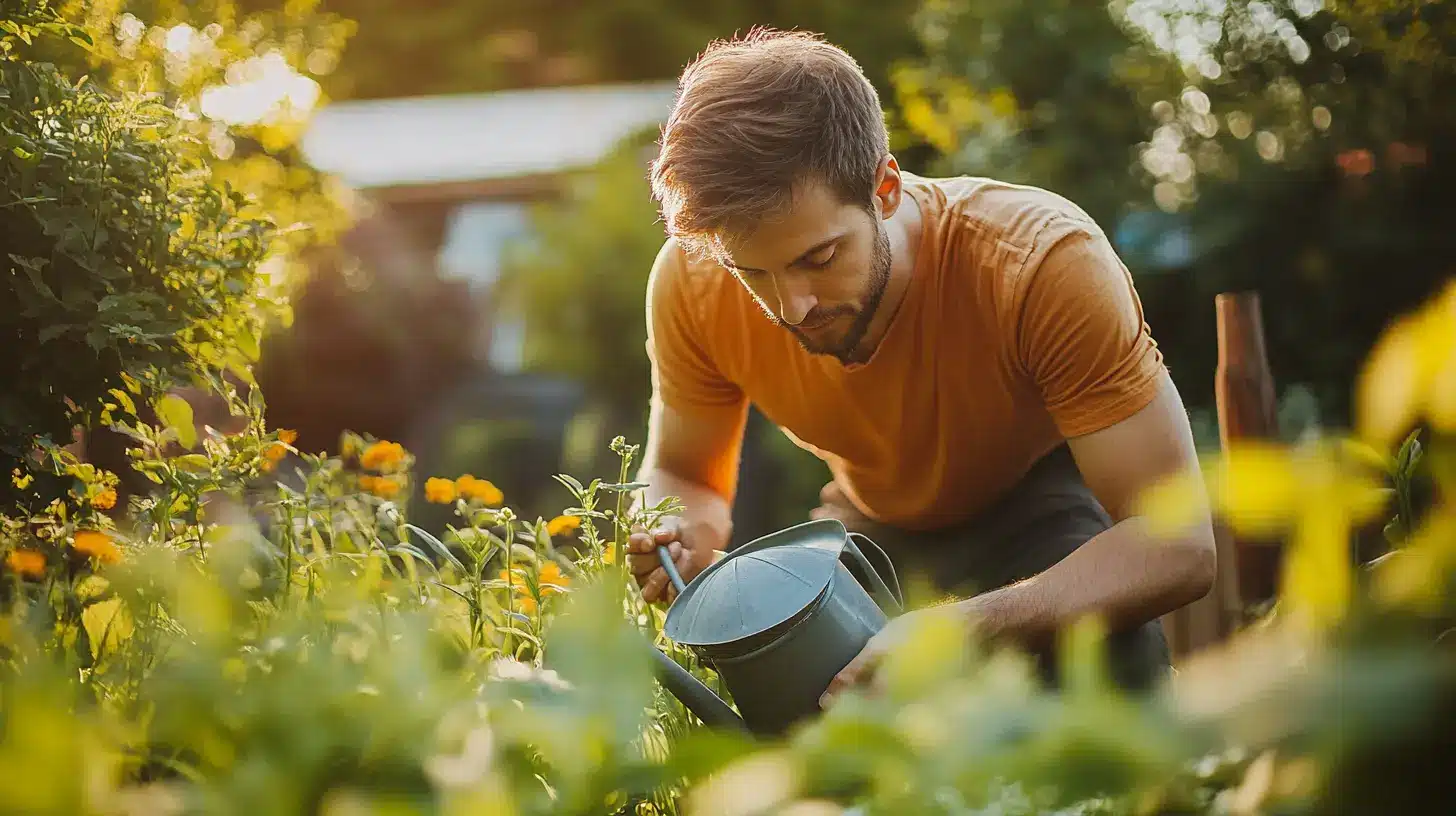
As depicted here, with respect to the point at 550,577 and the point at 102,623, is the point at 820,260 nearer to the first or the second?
the point at 550,577

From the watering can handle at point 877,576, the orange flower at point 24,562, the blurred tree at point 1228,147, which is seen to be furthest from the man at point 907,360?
the blurred tree at point 1228,147

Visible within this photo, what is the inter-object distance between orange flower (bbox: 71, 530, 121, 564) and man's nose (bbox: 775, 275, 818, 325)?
0.97 metres

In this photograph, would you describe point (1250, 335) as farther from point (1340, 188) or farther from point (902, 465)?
point (1340, 188)

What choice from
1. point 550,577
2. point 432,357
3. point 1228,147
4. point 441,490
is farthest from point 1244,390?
point 432,357

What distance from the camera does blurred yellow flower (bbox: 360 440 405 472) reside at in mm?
2168

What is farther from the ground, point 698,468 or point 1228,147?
point 1228,147

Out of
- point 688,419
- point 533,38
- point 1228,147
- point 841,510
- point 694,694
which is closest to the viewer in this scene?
point 694,694

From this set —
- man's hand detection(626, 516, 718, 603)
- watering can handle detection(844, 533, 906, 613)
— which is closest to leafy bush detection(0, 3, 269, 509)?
man's hand detection(626, 516, 718, 603)

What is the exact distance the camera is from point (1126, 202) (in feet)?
16.7

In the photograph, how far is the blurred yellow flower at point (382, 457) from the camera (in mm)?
2168

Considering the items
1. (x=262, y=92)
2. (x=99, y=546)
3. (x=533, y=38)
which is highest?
(x=533, y=38)

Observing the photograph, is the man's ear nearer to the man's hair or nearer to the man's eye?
the man's hair

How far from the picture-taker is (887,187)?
2.01m

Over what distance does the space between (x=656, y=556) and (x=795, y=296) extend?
45cm
